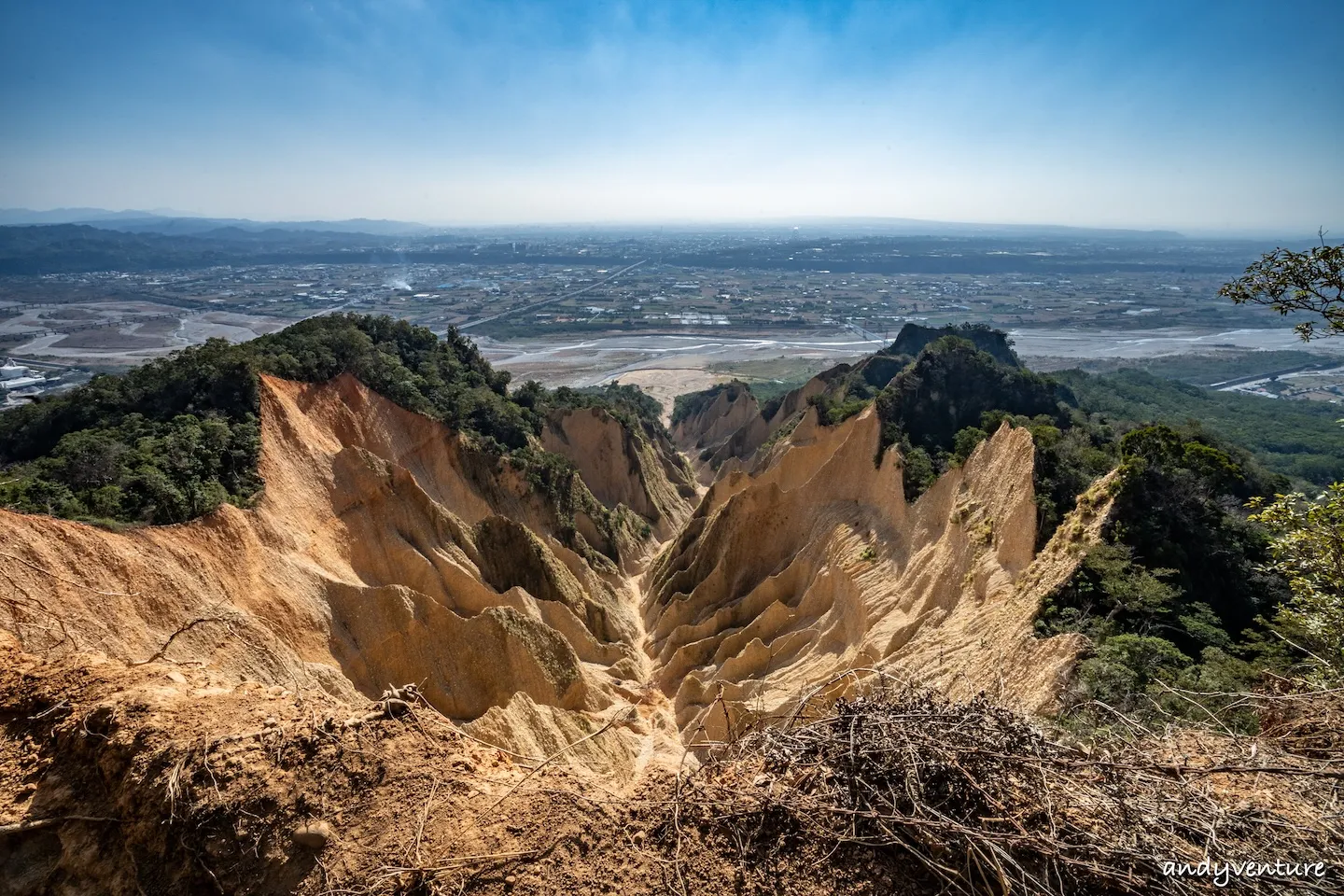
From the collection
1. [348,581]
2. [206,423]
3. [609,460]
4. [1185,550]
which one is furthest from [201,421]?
[1185,550]

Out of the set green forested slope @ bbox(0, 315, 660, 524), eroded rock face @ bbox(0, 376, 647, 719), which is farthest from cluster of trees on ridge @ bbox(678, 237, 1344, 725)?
green forested slope @ bbox(0, 315, 660, 524)

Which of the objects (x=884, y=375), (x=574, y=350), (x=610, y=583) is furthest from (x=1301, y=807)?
(x=574, y=350)

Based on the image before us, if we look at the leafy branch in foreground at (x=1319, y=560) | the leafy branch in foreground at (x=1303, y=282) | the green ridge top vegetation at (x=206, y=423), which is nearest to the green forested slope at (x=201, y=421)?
the green ridge top vegetation at (x=206, y=423)

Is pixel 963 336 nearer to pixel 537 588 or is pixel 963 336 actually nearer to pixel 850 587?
pixel 850 587

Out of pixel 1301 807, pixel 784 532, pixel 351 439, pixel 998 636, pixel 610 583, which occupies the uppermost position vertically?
pixel 1301 807

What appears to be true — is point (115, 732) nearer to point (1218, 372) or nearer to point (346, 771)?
point (346, 771)

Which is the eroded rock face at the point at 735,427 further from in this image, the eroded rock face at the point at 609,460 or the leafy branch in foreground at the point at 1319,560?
the leafy branch in foreground at the point at 1319,560
